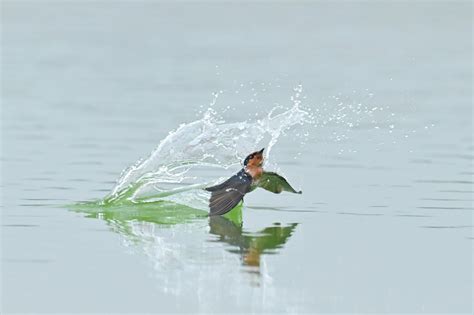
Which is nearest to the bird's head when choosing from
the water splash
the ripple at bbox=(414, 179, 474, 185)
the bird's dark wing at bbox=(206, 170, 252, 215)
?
the bird's dark wing at bbox=(206, 170, 252, 215)

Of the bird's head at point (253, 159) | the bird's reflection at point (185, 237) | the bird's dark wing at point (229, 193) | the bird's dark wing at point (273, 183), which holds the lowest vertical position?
the bird's reflection at point (185, 237)

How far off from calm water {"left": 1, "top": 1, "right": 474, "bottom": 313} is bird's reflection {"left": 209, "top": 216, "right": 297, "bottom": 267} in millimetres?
26

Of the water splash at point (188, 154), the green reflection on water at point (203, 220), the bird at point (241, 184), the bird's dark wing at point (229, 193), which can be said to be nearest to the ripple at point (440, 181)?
the water splash at point (188, 154)

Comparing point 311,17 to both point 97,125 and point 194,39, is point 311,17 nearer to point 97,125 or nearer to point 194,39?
point 194,39

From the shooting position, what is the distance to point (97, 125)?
899 inches

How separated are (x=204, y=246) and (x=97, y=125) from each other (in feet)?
32.1

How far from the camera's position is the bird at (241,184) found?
1471 cm

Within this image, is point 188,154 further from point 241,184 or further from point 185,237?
point 185,237

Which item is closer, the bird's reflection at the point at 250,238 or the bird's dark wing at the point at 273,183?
the bird's reflection at the point at 250,238

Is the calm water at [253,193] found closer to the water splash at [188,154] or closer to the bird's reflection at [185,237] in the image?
the bird's reflection at [185,237]

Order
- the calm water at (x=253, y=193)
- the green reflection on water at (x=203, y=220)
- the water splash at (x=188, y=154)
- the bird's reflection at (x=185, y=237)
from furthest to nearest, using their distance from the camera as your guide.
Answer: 1. the water splash at (x=188, y=154)
2. the green reflection on water at (x=203, y=220)
3. the bird's reflection at (x=185, y=237)
4. the calm water at (x=253, y=193)

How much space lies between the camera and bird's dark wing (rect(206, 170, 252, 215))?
578 inches

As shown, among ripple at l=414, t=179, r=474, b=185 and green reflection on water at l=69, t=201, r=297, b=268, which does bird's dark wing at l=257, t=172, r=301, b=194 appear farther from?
ripple at l=414, t=179, r=474, b=185

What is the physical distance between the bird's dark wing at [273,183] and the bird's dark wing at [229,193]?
0.69 feet
